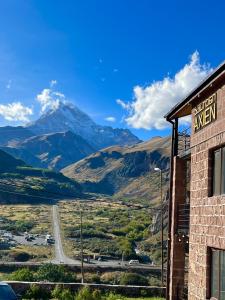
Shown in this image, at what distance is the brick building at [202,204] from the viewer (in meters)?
14.1

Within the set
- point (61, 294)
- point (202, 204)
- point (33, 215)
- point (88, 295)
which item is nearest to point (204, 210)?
point (202, 204)

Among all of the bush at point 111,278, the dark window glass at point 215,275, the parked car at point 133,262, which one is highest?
the dark window glass at point 215,275

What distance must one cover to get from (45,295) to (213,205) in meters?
10.8

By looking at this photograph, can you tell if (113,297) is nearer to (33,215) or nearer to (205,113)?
(205,113)

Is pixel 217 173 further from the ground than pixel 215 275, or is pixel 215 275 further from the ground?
pixel 217 173

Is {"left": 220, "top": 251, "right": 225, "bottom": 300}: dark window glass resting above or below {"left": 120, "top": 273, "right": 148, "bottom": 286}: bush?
above

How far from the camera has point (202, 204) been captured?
15.3 m

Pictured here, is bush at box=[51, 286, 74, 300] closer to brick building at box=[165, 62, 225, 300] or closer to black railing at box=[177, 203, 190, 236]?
brick building at box=[165, 62, 225, 300]

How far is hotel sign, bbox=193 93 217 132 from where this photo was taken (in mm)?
Result: 14953

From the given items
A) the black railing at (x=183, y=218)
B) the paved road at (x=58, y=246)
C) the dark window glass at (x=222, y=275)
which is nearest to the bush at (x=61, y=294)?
the black railing at (x=183, y=218)

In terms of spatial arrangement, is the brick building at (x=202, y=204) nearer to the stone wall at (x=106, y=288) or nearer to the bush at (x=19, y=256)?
the stone wall at (x=106, y=288)

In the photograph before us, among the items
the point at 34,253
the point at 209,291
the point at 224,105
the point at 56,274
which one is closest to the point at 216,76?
the point at 224,105

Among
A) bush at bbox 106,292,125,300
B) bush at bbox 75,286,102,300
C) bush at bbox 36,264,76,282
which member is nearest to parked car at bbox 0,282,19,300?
bush at bbox 75,286,102,300

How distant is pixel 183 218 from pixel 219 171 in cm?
424
